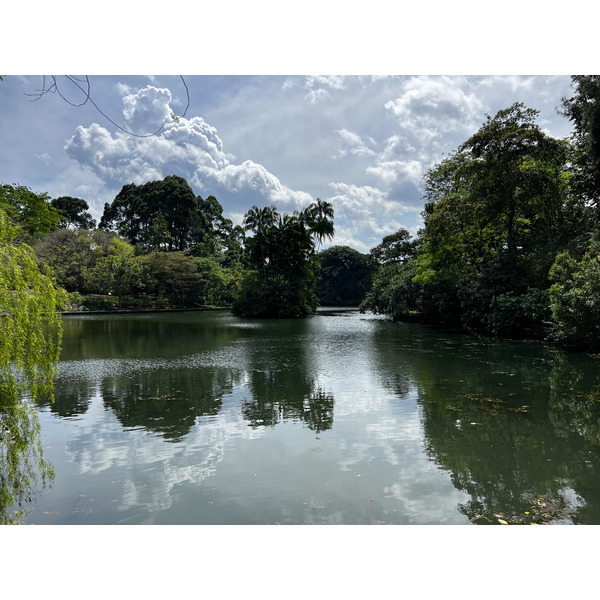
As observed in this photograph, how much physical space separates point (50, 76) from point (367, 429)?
5.24 m

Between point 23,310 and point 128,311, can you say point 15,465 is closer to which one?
point 23,310

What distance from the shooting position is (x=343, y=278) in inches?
2484

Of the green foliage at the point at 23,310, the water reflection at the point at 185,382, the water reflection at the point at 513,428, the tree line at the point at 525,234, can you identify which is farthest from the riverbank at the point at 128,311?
the green foliage at the point at 23,310

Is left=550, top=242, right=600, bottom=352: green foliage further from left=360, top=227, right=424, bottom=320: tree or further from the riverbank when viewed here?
the riverbank

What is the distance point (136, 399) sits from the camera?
7.43 m

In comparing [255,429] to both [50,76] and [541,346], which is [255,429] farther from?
[541,346]

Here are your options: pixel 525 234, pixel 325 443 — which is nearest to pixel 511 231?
pixel 525 234

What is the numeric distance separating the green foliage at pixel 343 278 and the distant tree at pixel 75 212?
32807 millimetres

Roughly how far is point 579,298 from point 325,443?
9.14m

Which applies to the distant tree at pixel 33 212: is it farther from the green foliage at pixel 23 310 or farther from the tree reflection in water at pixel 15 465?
the tree reflection in water at pixel 15 465

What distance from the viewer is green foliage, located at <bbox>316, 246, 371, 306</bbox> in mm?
62469

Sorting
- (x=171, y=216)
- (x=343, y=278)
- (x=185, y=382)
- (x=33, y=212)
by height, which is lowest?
(x=185, y=382)

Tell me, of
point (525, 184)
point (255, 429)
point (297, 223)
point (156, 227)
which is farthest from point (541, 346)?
point (156, 227)

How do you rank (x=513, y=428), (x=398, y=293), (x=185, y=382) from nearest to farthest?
(x=513, y=428), (x=185, y=382), (x=398, y=293)
